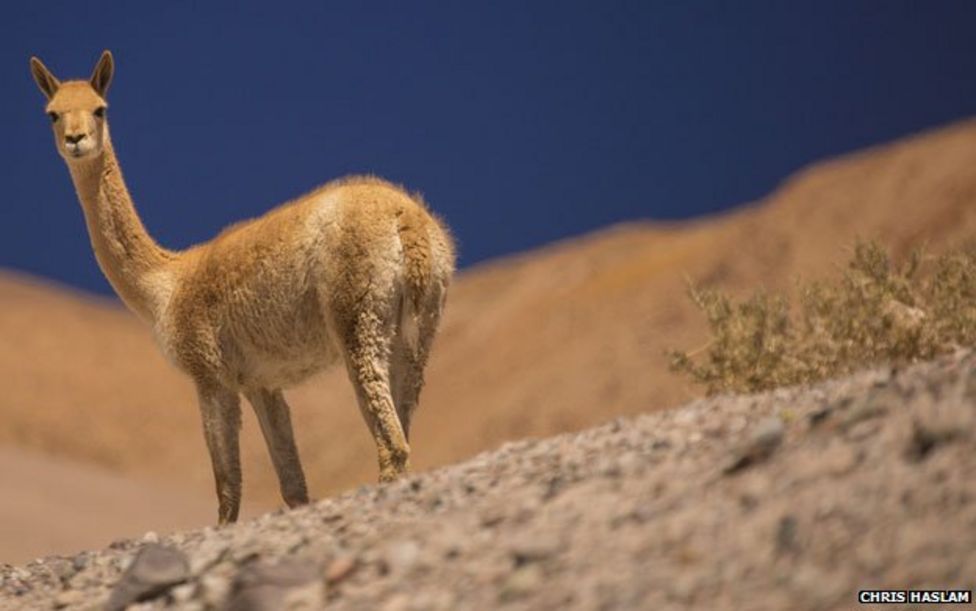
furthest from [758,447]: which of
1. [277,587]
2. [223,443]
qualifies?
[223,443]

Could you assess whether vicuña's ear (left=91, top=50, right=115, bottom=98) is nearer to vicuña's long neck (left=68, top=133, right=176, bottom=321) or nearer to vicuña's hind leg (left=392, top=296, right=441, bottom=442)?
vicuña's long neck (left=68, top=133, right=176, bottom=321)

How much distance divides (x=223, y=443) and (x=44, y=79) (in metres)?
3.48

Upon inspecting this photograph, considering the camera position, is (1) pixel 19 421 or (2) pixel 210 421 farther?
(1) pixel 19 421

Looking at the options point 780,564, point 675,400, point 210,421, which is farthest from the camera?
point 675,400

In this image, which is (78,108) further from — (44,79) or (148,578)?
(148,578)

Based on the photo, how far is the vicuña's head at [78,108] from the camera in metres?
12.0

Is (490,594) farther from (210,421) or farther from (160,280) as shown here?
(160,280)

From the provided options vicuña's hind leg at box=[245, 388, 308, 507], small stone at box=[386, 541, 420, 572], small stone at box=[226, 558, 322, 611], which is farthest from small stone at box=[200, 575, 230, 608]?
vicuña's hind leg at box=[245, 388, 308, 507]

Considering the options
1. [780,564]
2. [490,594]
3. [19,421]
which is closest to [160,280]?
[490,594]

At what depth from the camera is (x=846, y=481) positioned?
645 cm

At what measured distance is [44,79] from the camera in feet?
41.6

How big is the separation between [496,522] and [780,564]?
5.91 ft

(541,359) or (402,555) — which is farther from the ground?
(541,359)

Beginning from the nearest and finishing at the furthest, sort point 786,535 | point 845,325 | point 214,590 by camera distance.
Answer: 1. point 786,535
2. point 214,590
3. point 845,325
